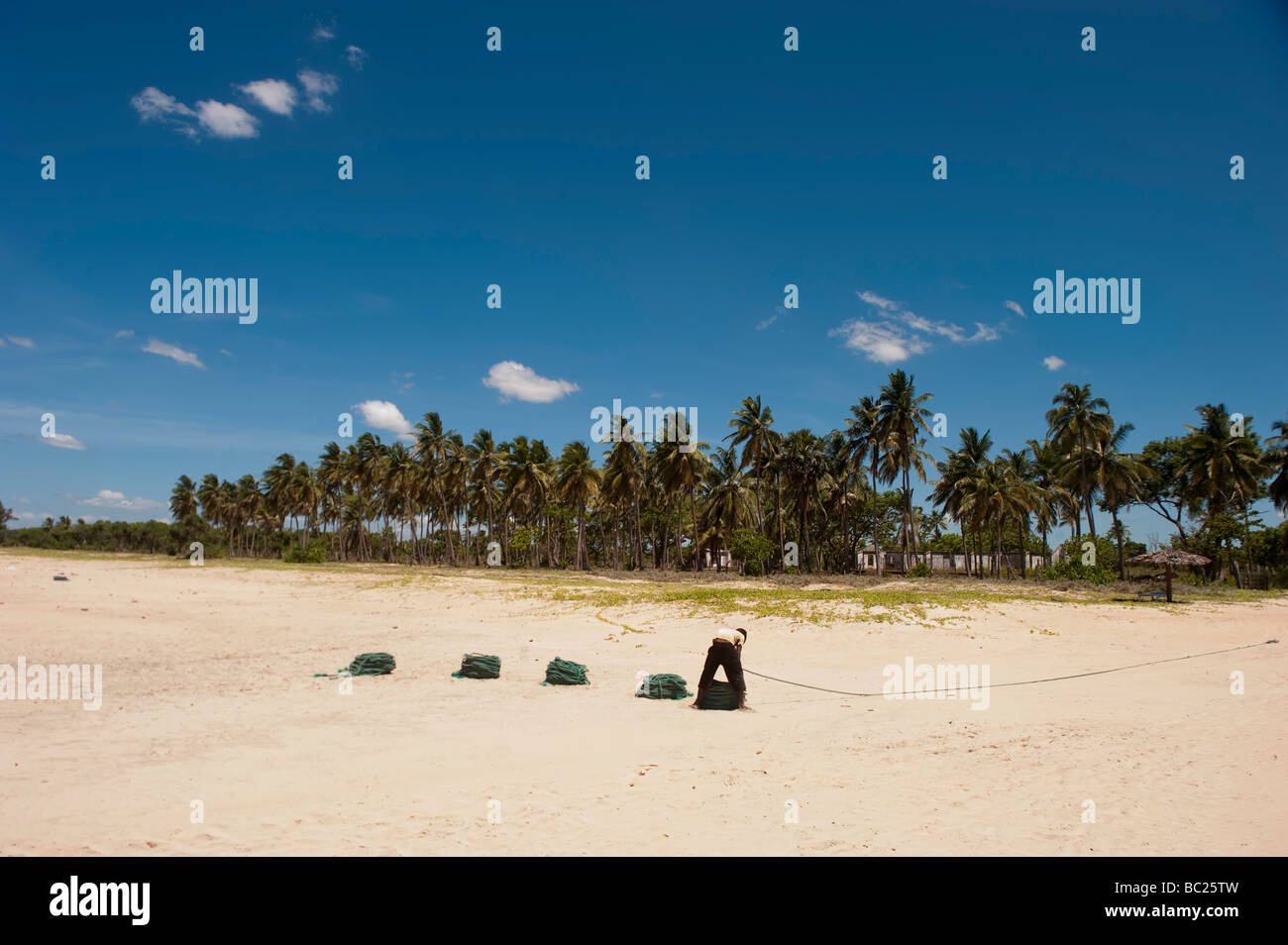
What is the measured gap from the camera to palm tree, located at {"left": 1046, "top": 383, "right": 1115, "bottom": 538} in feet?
155

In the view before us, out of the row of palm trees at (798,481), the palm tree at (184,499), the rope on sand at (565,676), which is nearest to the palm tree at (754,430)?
the row of palm trees at (798,481)

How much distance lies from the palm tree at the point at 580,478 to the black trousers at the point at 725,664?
1801 inches

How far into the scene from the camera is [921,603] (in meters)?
25.0

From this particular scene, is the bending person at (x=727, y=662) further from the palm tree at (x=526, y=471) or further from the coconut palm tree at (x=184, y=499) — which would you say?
the coconut palm tree at (x=184, y=499)

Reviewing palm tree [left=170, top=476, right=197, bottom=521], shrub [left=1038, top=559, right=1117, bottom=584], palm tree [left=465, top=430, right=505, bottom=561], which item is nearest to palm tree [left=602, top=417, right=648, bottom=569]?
palm tree [left=465, top=430, right=505, bottom=561]

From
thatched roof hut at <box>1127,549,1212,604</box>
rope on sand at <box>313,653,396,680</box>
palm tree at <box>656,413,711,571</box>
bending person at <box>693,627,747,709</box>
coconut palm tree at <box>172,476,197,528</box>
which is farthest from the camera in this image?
coconut palm tree at <box>172,476,197,528</box>

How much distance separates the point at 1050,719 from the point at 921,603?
14277mm

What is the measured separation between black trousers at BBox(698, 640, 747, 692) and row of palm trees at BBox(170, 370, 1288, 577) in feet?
131

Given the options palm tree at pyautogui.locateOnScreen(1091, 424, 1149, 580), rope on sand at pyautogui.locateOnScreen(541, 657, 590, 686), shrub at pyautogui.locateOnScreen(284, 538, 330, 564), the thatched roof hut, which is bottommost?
shrub at pyautogui.locateOnScreen(284, 538, 330, 564)

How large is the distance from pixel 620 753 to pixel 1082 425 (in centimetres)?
4958

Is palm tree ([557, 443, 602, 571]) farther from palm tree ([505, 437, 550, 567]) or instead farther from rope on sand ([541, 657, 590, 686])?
rope on sand ([541, 657, 590, 686])

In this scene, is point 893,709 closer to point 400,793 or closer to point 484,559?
point 400,793

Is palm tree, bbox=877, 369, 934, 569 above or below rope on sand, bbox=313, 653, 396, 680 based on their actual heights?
above
